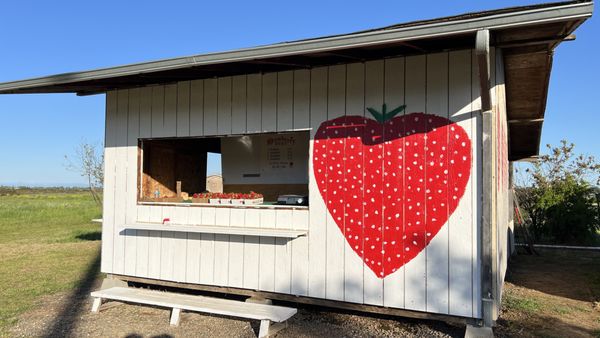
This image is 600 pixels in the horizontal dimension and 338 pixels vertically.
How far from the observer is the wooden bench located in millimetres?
3986

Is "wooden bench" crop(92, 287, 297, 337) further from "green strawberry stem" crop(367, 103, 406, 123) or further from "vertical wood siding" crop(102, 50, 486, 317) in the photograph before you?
"green strawberry stem" crop(367, 103, 406, 123)

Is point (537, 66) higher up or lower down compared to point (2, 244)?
higher up

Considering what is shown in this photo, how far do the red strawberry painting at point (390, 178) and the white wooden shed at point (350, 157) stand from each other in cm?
1

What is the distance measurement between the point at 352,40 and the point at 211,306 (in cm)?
282

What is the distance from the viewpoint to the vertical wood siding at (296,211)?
3840 mm

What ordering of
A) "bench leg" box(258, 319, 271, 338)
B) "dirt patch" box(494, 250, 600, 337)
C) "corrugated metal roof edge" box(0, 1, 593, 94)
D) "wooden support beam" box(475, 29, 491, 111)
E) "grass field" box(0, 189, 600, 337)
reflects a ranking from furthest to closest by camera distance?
"grass field" box(0, 189, 600, 337)
"dirt patch" box(494, 250, 600, 337)
"bench leg" box(258, 319, 271, 338)
"wooden support beam" box(475, 29, 491, 111)
"corrugated metal roof edge" box(0, 1, 593, 94)

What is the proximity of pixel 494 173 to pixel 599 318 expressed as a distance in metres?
2.43

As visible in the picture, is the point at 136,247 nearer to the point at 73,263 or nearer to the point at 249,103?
the point at 249,103

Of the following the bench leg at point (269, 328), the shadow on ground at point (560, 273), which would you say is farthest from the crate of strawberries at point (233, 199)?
the shadow on ground at point (560, 273)

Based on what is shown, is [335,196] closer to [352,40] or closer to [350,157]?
[350,157]

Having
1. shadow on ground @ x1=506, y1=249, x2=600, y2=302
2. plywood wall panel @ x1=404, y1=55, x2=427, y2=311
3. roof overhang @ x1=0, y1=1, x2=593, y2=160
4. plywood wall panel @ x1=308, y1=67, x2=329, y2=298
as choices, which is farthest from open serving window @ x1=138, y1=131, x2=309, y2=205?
shadow on ground @ x1=506, y1=249, x2=600, y2=302

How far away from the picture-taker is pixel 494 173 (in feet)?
12.4

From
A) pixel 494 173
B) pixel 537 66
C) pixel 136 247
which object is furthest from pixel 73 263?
pixel 537 66

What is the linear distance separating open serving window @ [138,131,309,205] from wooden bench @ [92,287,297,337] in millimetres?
1283
